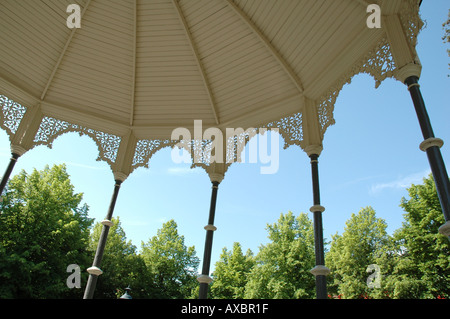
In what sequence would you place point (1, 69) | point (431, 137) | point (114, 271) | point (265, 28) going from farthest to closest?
point (114, 271), point (1, 69), point (265, 28), point (431, 137)

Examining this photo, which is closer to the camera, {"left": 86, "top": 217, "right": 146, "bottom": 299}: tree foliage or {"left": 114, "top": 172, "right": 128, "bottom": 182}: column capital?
{"left": 114, "top": 172, "right": 128, "bottom": 182}: column capital

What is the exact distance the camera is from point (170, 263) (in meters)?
24.9

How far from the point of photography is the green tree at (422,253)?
1576 cm

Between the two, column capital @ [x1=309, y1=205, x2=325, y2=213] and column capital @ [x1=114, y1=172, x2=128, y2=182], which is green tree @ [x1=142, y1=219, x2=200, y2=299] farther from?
column capital @ [x1=309, y1=205, x2=325, y2=213]

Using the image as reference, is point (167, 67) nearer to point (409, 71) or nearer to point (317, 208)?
point (317, 208)

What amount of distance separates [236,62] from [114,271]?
17.8 m

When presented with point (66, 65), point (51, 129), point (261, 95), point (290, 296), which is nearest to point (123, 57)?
point (66, 65)

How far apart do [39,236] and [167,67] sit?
12.9m

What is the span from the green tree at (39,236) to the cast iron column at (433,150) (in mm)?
16699

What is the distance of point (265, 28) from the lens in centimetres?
837

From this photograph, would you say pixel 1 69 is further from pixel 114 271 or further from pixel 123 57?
pixel 114 271

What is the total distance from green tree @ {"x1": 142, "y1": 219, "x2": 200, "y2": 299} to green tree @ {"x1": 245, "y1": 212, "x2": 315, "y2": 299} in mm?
5379

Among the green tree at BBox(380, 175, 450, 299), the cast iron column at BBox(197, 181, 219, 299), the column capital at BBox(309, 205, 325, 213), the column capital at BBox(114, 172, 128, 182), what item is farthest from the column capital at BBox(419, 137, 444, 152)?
the green tree at BBox(380, 175, 450, 299)

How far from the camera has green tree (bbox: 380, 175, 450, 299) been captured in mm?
15758
